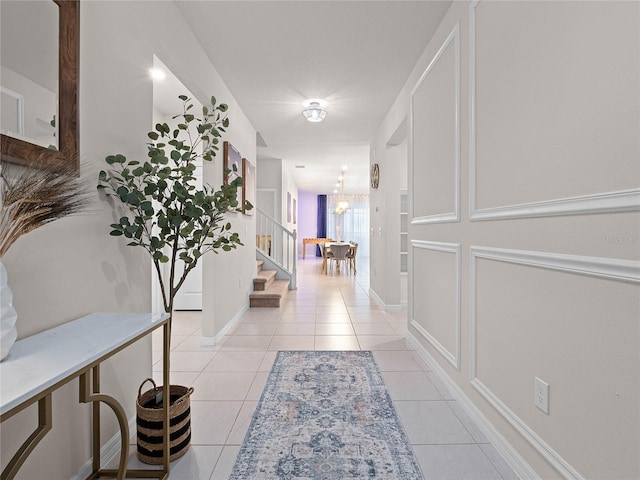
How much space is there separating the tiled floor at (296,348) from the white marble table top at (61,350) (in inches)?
30.4

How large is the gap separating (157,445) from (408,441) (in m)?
1.20

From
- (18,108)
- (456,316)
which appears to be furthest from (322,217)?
(18,108)

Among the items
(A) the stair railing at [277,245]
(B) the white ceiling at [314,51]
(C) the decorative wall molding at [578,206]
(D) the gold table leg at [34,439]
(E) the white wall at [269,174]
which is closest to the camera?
(D) the gold table leg at [34,439]

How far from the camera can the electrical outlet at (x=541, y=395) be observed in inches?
54.4

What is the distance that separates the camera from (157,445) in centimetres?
158

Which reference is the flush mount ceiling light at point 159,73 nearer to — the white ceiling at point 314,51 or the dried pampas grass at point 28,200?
the white ceiling at point 314,51

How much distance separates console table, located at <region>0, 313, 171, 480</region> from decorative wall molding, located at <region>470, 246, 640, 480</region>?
5.00 ft

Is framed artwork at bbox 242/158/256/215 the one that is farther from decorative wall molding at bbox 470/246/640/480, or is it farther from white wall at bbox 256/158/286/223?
decorative wall molding at bbox 470/246/640/480

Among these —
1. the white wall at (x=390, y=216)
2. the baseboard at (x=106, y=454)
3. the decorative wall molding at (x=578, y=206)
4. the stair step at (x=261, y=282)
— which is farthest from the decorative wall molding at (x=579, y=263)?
the stair step at (x=261, y=282)

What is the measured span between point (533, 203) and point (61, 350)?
5.75 ft

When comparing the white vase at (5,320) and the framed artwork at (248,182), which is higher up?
the framed artwork at (248,182)

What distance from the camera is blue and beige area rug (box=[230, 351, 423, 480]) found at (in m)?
1.57

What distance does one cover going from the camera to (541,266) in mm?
1412

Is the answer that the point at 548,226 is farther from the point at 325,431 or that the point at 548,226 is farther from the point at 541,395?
the point at 325,431
